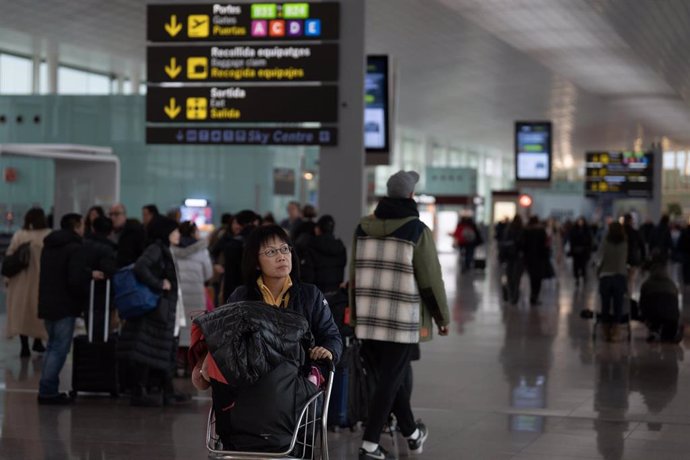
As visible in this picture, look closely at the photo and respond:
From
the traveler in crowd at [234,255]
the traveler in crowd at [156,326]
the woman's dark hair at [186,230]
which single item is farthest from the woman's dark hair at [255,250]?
the woman's dark hair at [186,230]

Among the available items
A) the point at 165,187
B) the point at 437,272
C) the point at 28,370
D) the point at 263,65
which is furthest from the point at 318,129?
the point at 165,187

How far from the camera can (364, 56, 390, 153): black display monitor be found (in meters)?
18.3

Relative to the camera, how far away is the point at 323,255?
13.7 m

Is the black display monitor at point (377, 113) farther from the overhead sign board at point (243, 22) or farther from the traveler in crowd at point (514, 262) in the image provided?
the traveler in crowd at point (514, 262)

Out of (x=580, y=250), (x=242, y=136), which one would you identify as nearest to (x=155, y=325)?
(x=242, y=136)

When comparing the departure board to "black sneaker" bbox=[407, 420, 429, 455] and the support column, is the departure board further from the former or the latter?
"black sneaker" bbox=[407, 420, 429, 455]

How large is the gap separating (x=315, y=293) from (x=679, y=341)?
12.2m

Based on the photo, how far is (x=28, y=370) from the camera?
12.9m

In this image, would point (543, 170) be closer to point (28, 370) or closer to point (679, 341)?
point (679, 341)

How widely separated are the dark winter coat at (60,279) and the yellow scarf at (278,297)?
577cm

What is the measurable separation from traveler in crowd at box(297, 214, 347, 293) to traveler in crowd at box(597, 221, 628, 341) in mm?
4776

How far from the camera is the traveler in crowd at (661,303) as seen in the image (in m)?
16.6

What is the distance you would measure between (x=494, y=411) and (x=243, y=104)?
5690 millimetres

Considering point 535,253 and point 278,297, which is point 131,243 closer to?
point 278,297
